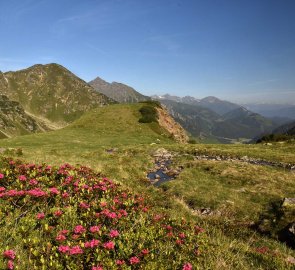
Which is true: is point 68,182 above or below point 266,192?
above

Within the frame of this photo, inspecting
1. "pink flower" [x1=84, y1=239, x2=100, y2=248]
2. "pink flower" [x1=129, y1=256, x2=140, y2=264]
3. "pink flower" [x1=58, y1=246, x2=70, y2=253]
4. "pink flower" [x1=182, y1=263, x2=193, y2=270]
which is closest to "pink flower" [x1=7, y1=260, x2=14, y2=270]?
"pink flower" [x1=58, y1=246, x2=70, y2=253]

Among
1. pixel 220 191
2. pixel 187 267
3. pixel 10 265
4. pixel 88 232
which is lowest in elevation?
pixel 220 191

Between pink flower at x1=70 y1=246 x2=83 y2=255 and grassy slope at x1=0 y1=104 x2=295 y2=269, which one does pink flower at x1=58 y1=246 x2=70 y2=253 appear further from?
grassy slope at x1=0 y1=104 x2=295 y2=269

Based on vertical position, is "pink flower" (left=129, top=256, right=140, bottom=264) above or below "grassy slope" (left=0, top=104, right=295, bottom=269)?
above

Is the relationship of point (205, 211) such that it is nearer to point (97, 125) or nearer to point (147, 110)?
point (97, 125)

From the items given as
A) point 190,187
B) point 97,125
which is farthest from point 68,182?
point 97,125

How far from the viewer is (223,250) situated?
7.68 metres

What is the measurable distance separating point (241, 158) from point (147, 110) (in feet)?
140

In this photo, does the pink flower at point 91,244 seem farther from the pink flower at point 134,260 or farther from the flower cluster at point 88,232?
the pink flower at point 134,260

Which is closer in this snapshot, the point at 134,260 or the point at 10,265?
the point at 10,265

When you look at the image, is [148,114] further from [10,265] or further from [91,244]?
[10,265]

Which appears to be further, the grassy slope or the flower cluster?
the grassy slope

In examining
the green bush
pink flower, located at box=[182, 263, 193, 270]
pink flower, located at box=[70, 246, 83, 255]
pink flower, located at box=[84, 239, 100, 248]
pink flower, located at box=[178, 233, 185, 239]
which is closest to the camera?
pink flower, located at box=[70, 246, 83, 255]

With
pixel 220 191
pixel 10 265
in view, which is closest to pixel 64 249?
pixel 10 265
